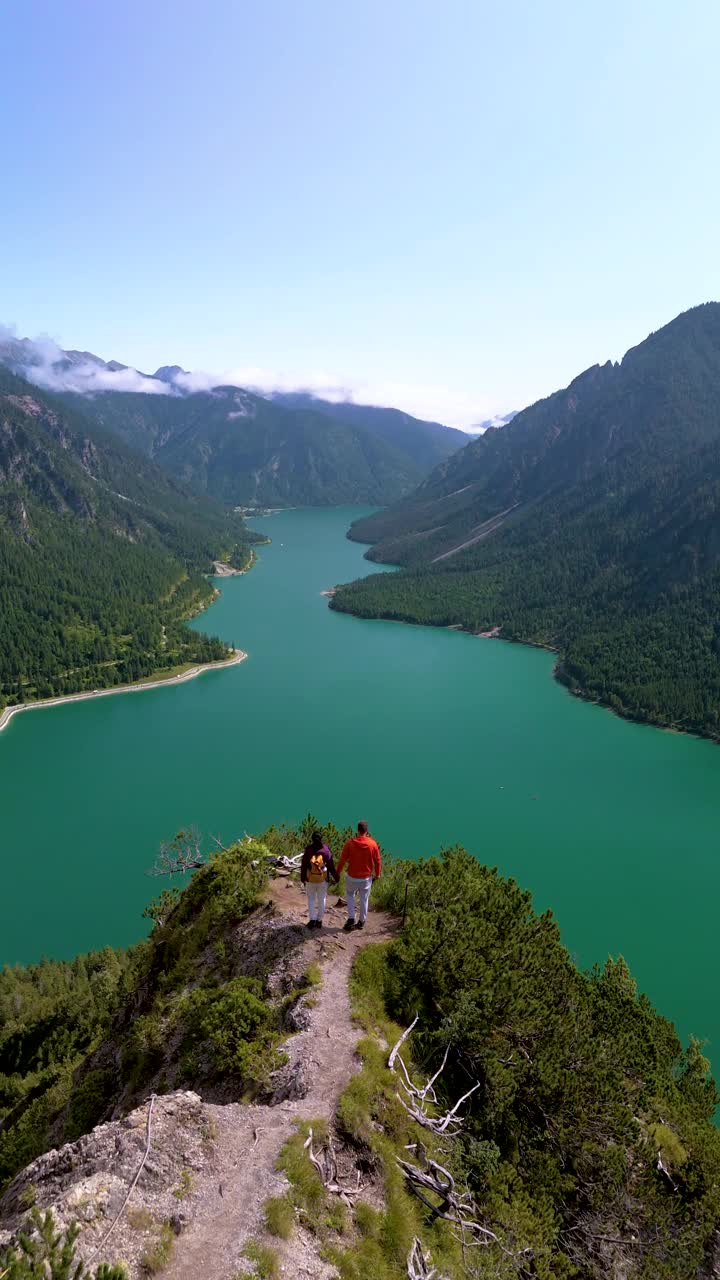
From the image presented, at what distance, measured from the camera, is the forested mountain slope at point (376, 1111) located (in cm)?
1009

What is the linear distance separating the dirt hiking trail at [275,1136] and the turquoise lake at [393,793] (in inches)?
1881

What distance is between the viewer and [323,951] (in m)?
16.6

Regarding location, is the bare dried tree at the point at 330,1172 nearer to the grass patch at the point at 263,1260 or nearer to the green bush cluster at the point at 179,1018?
the grass patch at the point at 263,1260

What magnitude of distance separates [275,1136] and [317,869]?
5726mm

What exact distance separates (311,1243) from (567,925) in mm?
58214

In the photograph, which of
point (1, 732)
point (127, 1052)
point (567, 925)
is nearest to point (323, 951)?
point (127, 1052)

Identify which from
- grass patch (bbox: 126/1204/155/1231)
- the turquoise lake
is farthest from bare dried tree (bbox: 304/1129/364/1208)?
the turquoise lake

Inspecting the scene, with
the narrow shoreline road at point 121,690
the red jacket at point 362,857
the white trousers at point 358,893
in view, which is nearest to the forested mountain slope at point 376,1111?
the white trousers at point 358,893

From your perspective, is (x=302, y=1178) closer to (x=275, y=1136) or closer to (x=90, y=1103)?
(x=275, y=1136)

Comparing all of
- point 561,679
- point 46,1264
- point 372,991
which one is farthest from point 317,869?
point 561,679

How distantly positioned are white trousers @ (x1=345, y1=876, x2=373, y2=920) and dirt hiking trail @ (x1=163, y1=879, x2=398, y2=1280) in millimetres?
647

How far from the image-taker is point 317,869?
16.3 meters

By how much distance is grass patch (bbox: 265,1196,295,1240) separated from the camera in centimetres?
970

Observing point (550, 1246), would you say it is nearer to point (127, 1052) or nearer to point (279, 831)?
point (127, 1052)
